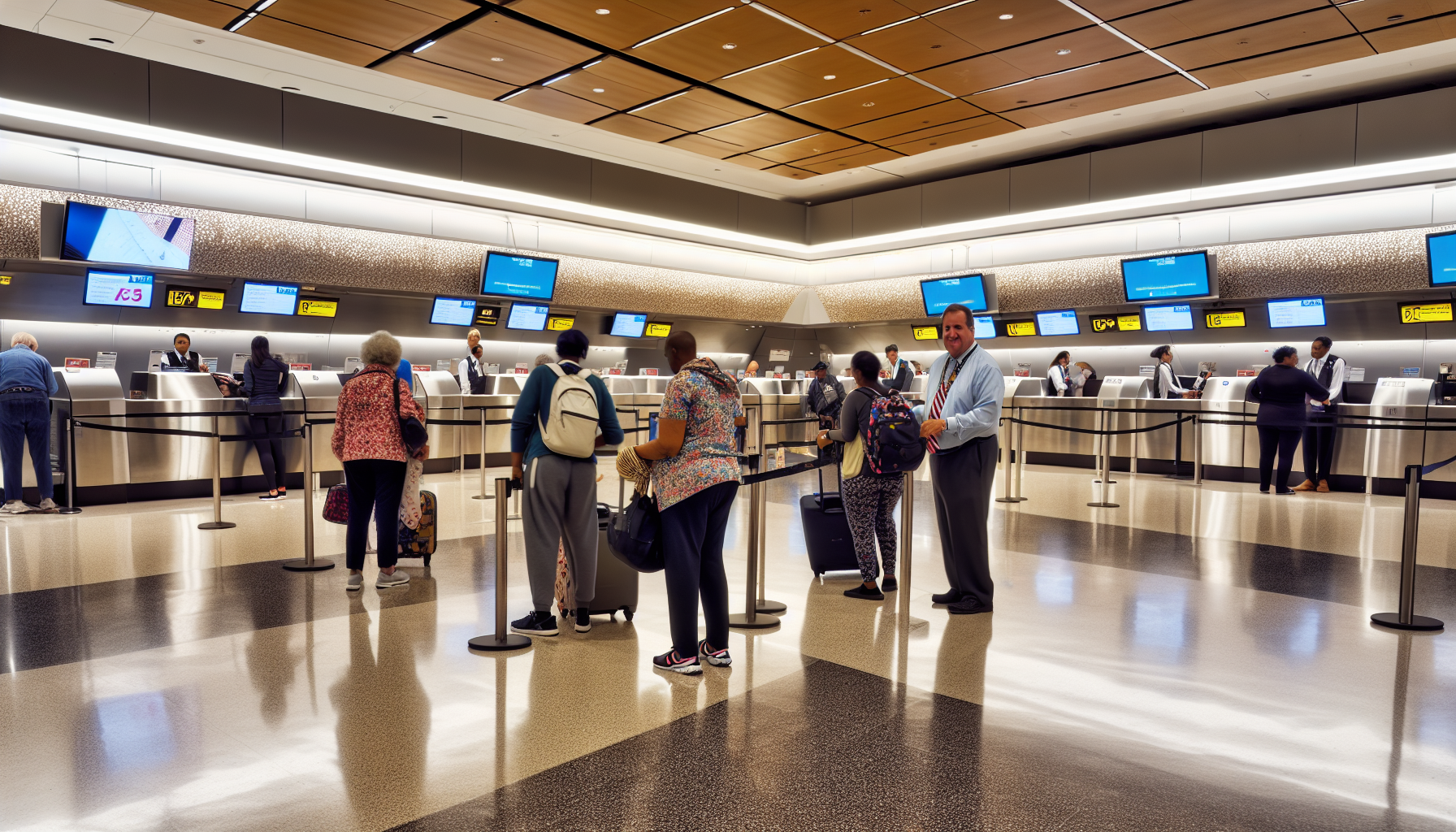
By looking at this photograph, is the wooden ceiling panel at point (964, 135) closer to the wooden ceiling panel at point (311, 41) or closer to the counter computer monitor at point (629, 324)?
the counter computer monitor at point (629, 324)

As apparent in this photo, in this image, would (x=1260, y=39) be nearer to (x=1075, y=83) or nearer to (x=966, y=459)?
(x=1075, y=83)

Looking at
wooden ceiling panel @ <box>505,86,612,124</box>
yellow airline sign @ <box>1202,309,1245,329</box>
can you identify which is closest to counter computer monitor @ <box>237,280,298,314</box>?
wooden ceiling panel @ <box>505,86,612,124</box>

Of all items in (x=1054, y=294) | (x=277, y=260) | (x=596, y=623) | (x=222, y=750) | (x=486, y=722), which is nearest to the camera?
(x=222, y=750)

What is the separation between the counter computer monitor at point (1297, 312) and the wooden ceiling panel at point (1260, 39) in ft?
17.4

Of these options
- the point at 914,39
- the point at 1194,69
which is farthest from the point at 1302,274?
the point at 914,39

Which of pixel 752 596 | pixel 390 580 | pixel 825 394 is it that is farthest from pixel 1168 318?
pixel 390 580

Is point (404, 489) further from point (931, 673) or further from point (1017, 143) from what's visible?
point (1017, 143)

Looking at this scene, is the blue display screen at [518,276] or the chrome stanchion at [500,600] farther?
the blue display screen at [518,276]

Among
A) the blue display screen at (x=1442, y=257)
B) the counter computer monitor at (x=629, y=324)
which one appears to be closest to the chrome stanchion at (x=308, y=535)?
the counter computer monitor at (x=629, y=324)

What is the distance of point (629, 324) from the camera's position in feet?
50.6

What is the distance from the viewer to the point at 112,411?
9.01 meters

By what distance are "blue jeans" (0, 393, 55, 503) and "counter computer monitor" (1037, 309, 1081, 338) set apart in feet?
42.8

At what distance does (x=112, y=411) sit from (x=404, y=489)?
515cm

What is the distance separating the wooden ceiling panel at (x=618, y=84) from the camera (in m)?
8.42
